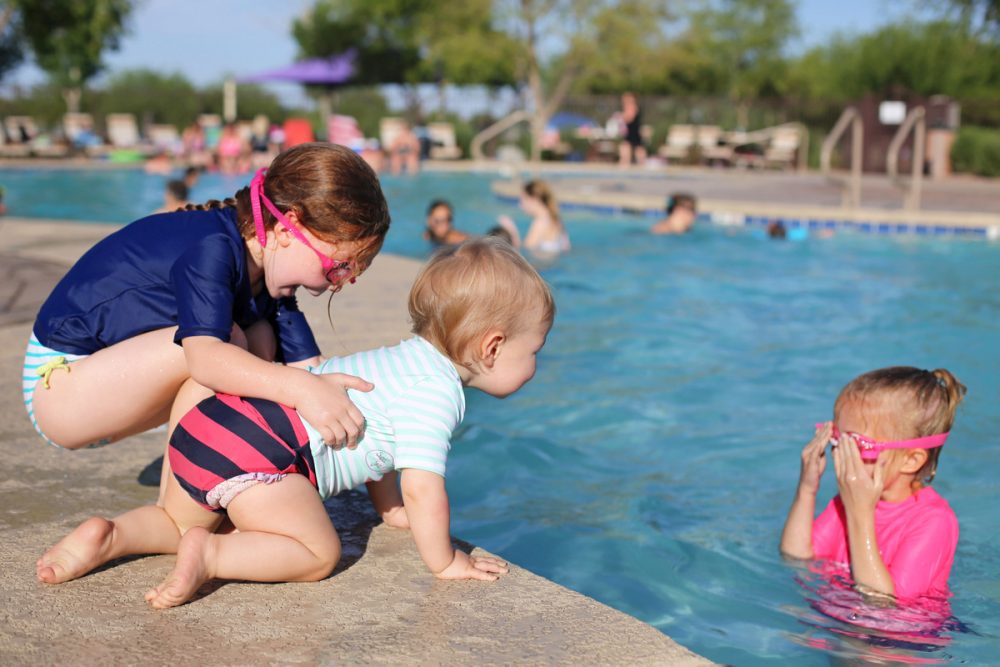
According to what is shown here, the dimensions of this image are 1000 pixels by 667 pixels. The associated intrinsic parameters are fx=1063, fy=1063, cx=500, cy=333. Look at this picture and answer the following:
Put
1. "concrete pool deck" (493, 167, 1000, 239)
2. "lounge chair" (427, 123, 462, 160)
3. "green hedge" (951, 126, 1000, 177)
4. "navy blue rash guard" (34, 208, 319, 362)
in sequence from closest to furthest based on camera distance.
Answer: "navy blue rash guard" (34, 208, 319, 362) < "concrete pool deck" (493, 167, 1000, 239) < "green hedge" (951, 126, 1000, 177) < "lounge chair" (427, 123, 462, 160)

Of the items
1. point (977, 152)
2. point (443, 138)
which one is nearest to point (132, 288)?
point (977, 152)

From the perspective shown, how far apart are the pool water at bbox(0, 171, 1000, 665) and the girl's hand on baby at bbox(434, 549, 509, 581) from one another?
0.84 meters

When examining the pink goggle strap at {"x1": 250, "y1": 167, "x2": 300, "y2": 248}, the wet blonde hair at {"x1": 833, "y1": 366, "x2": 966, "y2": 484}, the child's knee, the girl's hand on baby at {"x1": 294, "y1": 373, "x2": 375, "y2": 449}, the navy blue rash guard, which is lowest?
the child's knee

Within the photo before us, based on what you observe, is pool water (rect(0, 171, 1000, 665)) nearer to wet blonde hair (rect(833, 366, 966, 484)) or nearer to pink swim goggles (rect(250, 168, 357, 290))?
wet blonde hair (rect(833, 366, 966, 484))

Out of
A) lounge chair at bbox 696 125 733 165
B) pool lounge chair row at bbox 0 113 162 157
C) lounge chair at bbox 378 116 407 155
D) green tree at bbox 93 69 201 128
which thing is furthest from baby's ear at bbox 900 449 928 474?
green tree at bbox 93 69 201 128

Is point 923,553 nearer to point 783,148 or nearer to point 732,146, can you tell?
point 783,148

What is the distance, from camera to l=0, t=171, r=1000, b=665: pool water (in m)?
3.36

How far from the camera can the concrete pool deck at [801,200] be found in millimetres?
13133

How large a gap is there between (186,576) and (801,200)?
49.5 ft

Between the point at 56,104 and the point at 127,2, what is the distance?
447 inches

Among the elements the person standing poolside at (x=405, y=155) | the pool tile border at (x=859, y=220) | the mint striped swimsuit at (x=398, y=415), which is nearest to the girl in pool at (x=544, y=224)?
the pool tile border at (x=859, y=220)

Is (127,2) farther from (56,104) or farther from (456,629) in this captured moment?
(456,629)

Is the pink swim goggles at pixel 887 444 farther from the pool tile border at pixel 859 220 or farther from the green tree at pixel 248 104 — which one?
the green tree at pixel 248 104

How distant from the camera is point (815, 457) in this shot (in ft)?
10.5
